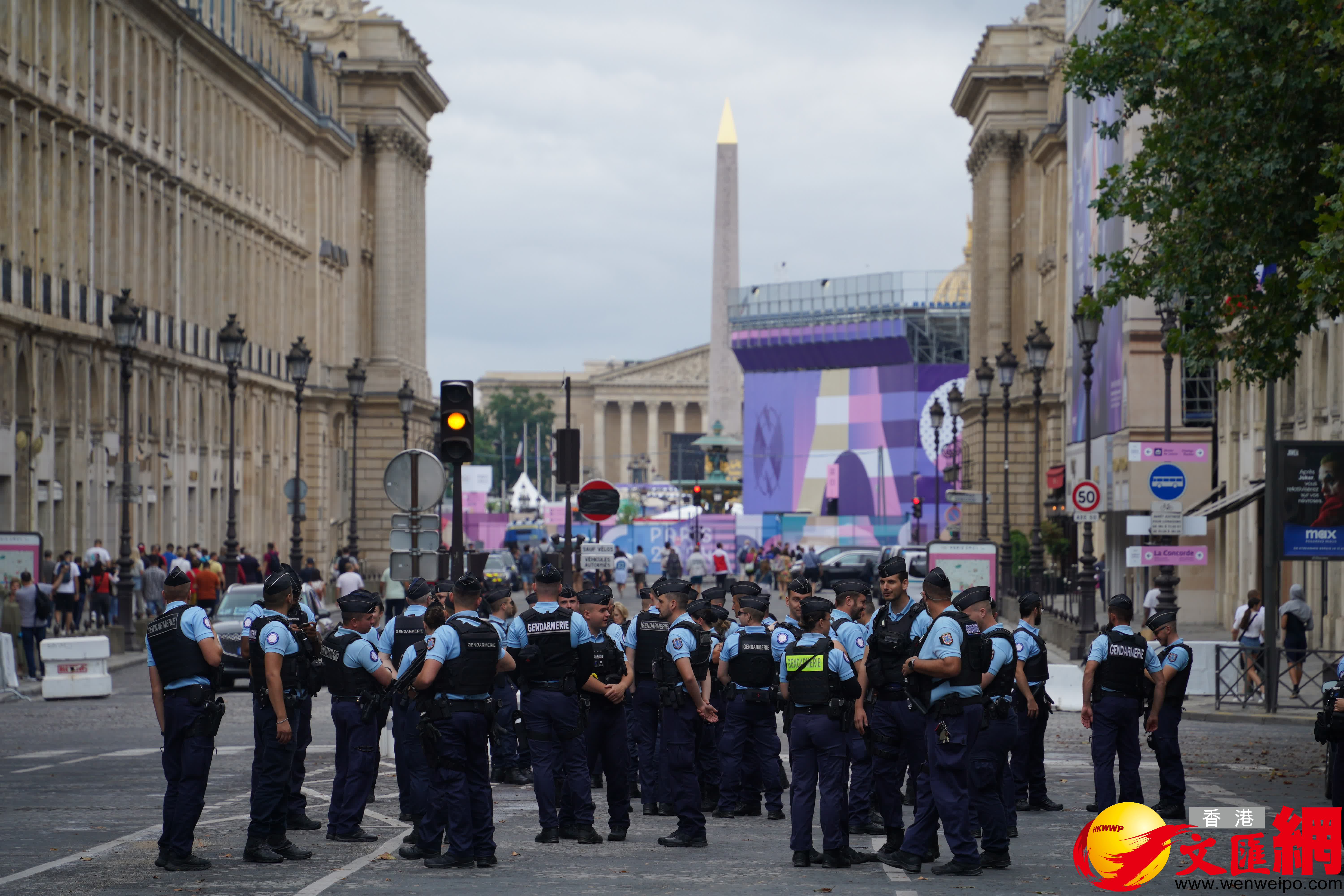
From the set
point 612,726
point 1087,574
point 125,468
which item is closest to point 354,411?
point 125,468

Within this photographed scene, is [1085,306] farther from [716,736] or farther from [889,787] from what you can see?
[889,787]

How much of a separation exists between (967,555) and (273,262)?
41.3m

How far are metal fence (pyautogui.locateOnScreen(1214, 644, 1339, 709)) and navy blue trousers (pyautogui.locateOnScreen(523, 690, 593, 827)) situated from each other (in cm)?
1383

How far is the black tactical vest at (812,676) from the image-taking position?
13305mm

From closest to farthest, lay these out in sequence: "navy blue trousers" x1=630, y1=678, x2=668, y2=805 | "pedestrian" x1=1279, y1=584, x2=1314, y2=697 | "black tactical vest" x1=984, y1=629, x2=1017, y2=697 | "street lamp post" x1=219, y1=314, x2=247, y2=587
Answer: "black tactical vest" x1=984, y1=629, x2=1017, y2=697, "navy blue trousers" x1=630, y1=678, x2=668, y2=805, "pedestrian" x1=1279, y1=584, x2=1314, y2=697, "street lamp post" x1=219, y1=314, x2=247, y2=587

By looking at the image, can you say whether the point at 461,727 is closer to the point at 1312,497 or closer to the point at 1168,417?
the point at 1312,497

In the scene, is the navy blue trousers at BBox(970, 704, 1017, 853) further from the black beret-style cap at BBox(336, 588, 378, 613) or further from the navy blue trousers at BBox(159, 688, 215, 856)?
the navy blue trousers at BBox(159, 688, 215, 856)

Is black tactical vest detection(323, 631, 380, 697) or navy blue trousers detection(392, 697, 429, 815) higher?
black tactical vest detection(323, 631, 380, 697)

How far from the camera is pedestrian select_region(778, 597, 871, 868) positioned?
13.2 metres

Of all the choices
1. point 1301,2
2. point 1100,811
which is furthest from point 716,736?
point 1301,2

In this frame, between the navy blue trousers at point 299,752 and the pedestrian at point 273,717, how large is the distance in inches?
8.0

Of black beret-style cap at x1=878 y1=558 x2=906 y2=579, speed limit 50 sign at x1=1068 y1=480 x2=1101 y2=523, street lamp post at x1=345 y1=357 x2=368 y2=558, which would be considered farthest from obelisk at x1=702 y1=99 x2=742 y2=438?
black beret-style cap at x1=878 y1=558 x2=906 y2=579

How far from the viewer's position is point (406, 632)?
15625 millimetres

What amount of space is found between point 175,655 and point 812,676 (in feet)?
13.5
